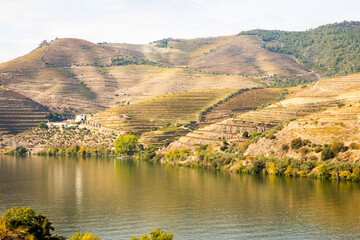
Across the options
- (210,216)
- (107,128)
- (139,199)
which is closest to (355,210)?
(210,216)

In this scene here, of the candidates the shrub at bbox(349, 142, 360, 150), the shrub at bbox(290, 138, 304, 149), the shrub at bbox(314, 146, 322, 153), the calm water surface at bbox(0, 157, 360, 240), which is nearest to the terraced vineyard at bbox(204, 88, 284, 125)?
the shrub at bbox(290, 138, 304, 149)

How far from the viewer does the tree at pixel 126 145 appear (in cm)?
14438

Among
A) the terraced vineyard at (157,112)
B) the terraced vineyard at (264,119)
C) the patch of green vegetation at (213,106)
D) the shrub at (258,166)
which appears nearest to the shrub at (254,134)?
the terraced vineyard at (264,119)

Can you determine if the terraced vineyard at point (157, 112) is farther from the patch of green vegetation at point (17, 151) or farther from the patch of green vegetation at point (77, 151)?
the patch of green vegetation at point (17, 151)

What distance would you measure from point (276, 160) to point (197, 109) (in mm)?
83943

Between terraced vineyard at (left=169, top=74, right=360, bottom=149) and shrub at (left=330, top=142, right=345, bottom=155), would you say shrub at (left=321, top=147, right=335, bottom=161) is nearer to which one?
shrub at (left=330, top=142, right=345, bottom=155)

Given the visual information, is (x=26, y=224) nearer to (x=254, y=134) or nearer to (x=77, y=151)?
(x=254, y=134)

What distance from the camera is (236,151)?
361 feet

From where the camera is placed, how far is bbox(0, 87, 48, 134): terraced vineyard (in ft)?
579

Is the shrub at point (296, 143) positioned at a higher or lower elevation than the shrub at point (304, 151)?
higher

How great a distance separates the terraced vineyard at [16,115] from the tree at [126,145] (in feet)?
172

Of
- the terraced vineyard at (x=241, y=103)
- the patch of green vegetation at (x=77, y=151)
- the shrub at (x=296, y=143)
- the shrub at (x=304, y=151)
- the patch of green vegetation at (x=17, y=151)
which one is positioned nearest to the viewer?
the shrub at (x=304, y=151)

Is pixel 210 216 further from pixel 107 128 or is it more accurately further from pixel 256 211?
pixel 107 128

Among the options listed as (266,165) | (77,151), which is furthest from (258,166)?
(77,151)
